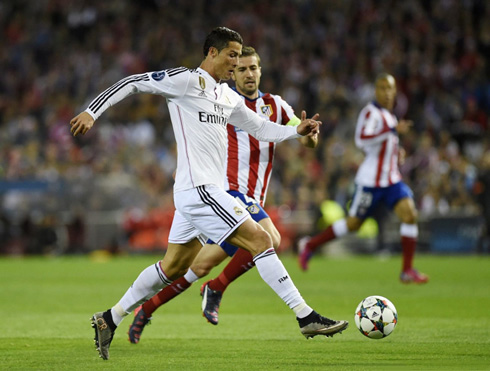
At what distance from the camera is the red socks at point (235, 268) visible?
830 cm

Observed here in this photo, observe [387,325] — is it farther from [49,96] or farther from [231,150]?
[49,96]

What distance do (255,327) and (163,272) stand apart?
1.65 meters

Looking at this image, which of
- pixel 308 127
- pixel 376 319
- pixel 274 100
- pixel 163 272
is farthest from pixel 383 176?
pixel 163 272

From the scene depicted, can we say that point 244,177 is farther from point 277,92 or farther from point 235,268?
point 277,92

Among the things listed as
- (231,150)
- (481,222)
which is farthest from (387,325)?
(481,222)

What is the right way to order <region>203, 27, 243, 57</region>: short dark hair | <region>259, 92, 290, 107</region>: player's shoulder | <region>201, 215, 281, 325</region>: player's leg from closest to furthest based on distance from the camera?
<region>203, 27, 243, 57</region>: short dark hair
<region>201, 215, 281, 325</region>: player's leg
<region>259, 92, 290, 107</region>: player's shoulder

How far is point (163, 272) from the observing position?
7043 mm

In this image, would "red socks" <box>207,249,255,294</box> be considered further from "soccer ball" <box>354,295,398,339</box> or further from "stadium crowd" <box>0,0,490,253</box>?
"stadium crowd" <box>0,0,490,253</box>

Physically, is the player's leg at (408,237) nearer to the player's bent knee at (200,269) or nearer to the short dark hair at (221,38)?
the player's bent knee at (200,269)

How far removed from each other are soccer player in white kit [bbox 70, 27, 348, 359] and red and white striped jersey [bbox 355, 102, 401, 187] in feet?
18.1

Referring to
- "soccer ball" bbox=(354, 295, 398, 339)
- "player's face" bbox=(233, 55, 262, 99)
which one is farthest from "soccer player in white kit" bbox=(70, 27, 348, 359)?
"player's face" bbox=(233, 55, 262, 99)

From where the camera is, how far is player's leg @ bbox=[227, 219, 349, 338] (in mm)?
6309

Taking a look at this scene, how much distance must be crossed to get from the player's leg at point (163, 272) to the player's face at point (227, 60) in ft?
3.84

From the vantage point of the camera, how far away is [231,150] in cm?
868
